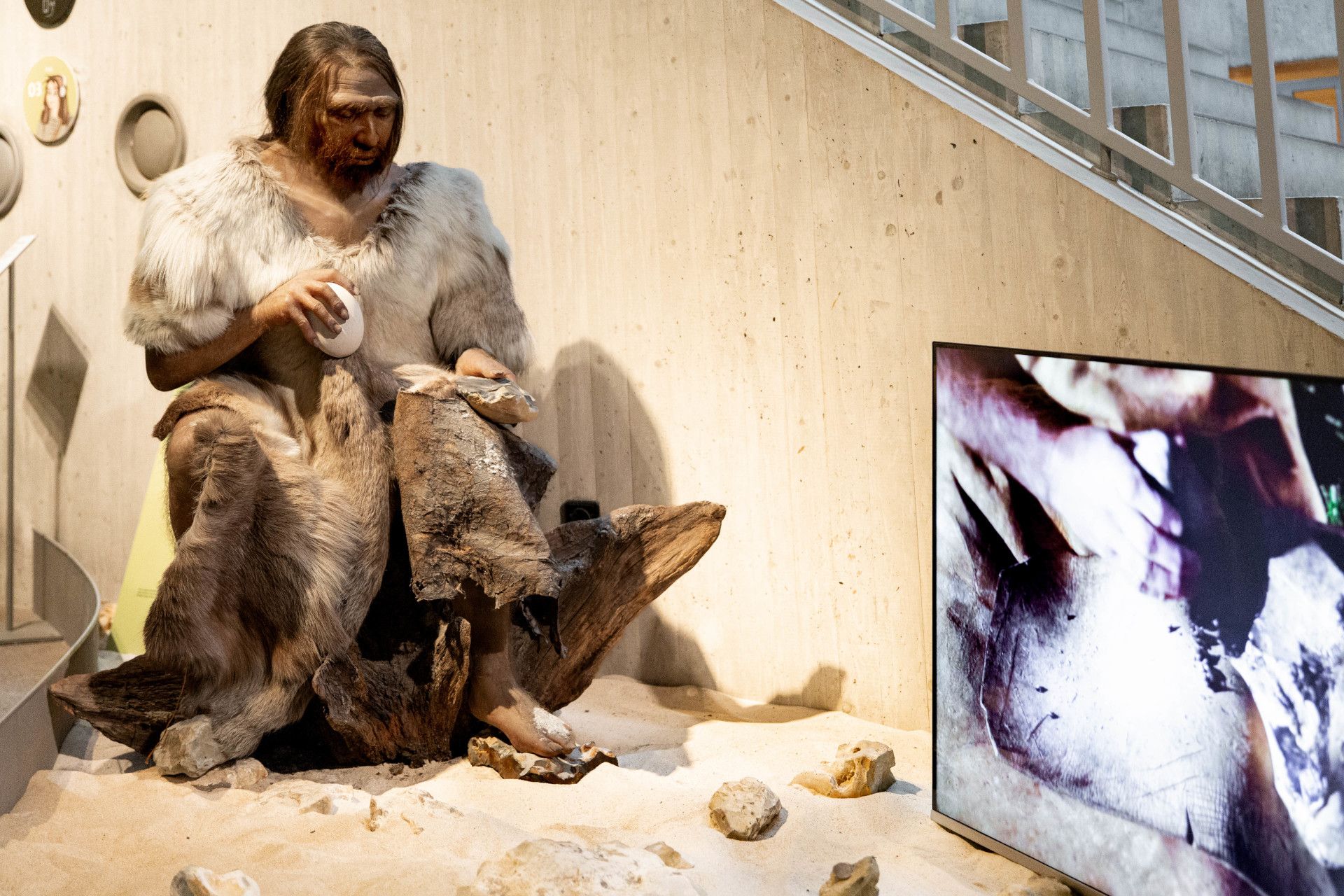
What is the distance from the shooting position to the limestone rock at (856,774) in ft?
6.75

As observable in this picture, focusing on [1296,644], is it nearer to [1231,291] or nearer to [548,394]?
[1231,291]

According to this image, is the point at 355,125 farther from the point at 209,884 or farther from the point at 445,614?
the point at 209,884

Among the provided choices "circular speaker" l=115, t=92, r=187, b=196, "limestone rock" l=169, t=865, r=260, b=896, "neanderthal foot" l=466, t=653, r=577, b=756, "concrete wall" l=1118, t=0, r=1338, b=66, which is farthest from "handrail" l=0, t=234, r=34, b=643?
"concrete wall" l=1118, t=0, r=1338, b=66

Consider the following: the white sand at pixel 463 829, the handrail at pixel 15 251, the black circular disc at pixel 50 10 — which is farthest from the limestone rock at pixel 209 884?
the black circular disc at pixel 50 10

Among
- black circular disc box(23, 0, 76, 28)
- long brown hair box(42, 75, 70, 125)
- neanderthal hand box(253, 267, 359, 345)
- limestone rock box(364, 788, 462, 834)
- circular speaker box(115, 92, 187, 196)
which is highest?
black circular disc box(23, 0, 76, 28)

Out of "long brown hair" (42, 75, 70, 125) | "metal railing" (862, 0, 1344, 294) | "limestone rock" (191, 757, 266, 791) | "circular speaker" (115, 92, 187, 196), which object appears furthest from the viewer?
"long brown hair" (42, 75, 70, 125)

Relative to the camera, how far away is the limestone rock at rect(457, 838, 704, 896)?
5.24 ft

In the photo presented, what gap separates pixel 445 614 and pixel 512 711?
225 mm

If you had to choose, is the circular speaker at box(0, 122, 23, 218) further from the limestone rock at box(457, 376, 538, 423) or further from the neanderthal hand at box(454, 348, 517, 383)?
the limestone rock at box(457, 376, 538, 423)

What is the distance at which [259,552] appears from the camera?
217cm

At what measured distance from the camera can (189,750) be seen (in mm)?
2088

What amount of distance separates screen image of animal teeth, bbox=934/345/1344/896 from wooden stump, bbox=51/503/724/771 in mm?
701

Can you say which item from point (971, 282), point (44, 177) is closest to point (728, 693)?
point (971, 282)

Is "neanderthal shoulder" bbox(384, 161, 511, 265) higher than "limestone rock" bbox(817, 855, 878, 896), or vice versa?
"neanderthal shoulder" bbox(384, 161, 511, 265)
